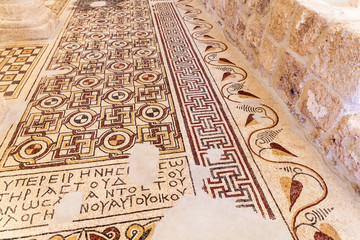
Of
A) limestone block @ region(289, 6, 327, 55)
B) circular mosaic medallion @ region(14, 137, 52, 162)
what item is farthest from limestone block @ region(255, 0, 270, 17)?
circular mosaic medallion @ region(14, 137, 52, 162)

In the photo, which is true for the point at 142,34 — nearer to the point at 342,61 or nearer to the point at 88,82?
the point at 88,82

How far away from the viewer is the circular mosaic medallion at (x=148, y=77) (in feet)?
5.98

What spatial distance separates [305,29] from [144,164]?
3.21ft

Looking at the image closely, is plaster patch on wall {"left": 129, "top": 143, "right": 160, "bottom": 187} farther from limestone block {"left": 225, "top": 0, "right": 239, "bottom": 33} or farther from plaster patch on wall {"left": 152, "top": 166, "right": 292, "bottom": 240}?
limestone block {"left": 225, "top": 0, "right": 239, "bottom": 33}

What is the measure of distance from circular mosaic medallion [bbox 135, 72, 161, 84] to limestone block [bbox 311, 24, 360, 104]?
0.99 m

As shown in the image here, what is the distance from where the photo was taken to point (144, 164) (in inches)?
48.3

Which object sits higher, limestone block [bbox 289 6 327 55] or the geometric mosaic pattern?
limestone block [bbox 289 6 327 55]

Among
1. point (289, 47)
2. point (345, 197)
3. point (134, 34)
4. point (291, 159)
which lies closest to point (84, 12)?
point (134, 34)

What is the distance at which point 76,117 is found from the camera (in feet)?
4.95

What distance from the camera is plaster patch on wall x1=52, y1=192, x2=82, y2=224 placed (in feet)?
3.30

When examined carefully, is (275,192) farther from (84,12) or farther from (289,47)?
(84,12)

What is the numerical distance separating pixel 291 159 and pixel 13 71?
1877 mm

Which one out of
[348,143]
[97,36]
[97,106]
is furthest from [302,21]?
[97,36]

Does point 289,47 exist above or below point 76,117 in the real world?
above
